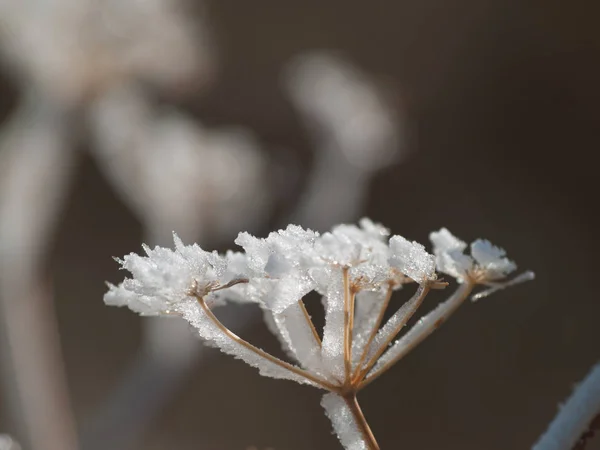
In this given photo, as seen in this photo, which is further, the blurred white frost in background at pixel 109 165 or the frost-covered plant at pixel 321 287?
the blurred white frost in background at pixel 109 165

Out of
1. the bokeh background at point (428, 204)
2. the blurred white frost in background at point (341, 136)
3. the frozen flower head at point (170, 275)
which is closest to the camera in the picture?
the frozen flower head at point (170, 275)

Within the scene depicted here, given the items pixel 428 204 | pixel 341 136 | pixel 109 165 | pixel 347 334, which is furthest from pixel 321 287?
pixel 428 204

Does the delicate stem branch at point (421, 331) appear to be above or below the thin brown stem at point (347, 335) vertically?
below

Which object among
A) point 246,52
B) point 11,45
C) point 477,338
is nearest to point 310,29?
point 246,52

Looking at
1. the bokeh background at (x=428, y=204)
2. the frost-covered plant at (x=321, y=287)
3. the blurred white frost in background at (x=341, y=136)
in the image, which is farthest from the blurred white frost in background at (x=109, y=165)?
the frost-covered plant at (x=321, y=287)

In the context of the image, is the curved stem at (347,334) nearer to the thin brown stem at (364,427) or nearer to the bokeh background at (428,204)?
the thin brown stem at (364,427)

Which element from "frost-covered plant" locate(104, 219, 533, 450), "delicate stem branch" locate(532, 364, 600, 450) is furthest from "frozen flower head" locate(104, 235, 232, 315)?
"delicate stem branch" locate(532, 364, 600, 450)
